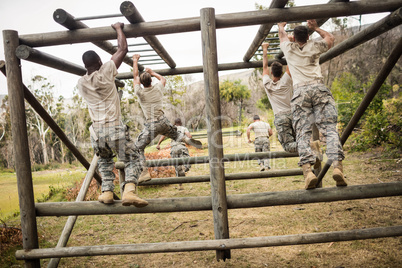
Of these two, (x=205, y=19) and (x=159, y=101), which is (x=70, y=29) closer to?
(x=205, y=19)

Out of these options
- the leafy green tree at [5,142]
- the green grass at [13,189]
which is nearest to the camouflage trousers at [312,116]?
the green grass at [13,189]

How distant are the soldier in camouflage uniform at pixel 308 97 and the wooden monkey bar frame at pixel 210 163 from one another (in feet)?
0.93

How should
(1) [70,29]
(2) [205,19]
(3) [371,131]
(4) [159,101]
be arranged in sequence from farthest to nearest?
(3) [371,131], (4) [159,101], (1) [70,29], (2) [205,19]

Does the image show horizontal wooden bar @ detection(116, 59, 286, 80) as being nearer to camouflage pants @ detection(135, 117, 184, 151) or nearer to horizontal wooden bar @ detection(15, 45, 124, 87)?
camouflage pants @ detection(135, 117, 184, 151)

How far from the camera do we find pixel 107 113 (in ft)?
9.89

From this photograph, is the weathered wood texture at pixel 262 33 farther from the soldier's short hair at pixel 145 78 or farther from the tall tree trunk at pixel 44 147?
the tall tree trunk at pixel 44 147

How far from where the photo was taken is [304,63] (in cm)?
307

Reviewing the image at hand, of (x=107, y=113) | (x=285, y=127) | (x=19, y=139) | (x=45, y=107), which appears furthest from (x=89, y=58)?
(x=45, y=107)

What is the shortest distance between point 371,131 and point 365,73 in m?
17.9

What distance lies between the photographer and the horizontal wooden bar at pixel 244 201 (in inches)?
108

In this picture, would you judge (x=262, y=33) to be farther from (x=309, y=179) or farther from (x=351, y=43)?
(x=309, y=179)

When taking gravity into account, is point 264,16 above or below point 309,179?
above

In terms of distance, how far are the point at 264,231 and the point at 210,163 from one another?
2.21m

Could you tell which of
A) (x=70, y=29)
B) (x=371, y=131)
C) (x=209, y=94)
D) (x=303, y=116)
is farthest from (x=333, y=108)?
(x=371, y=131)
